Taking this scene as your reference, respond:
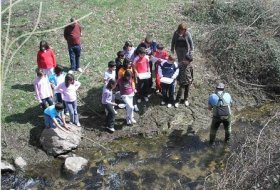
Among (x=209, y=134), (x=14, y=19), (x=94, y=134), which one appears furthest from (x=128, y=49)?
(x=14, y=19)

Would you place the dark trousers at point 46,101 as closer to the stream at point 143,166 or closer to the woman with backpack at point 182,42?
the stream at point 143,166

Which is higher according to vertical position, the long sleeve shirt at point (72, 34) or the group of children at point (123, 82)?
the long sleeve shirt at point (72, 34)

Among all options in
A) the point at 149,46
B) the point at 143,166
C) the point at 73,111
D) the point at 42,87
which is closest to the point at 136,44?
the point at 149,46

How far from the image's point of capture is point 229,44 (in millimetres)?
12891

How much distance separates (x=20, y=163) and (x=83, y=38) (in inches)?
222

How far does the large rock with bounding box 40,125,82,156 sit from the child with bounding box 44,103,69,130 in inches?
5.7

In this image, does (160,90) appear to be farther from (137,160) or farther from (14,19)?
(14,19)

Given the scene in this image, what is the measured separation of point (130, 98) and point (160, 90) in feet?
4.48

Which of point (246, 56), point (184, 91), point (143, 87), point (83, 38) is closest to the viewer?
point (143, 87)

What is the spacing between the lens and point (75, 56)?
39.0ft

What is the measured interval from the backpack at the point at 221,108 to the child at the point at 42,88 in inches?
151

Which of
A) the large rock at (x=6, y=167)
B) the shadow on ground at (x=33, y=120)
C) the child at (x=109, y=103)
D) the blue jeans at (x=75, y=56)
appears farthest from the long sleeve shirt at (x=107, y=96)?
the large rock at (x=6, y=167)

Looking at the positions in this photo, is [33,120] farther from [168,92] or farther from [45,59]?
[168,92]

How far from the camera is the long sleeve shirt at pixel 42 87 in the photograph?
9.75 metres
